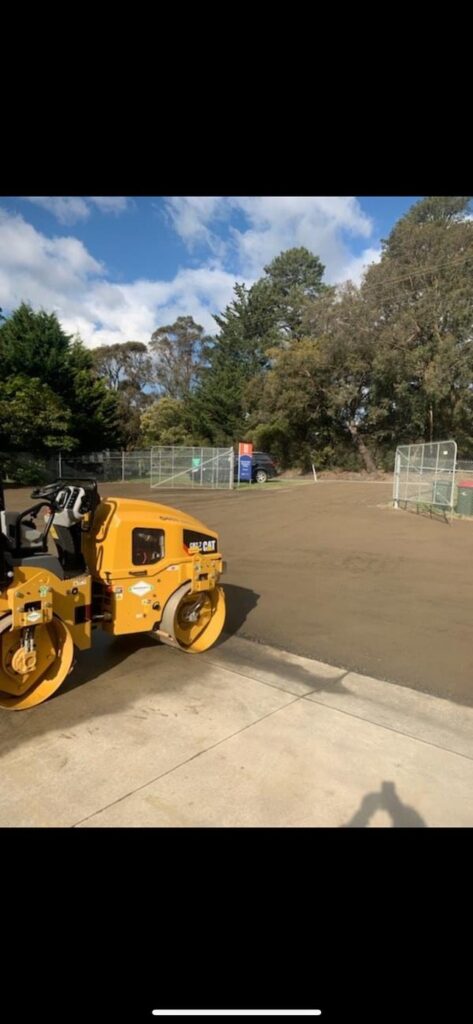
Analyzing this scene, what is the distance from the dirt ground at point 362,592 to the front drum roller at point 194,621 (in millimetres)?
768

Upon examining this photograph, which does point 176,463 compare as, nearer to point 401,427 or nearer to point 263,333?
point 401,427

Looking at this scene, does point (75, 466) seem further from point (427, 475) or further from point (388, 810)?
point (388, 810)

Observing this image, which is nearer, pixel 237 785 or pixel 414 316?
pixel 237 785

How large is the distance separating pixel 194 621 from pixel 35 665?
169cm

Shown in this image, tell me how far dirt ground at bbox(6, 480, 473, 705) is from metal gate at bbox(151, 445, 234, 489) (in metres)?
13.5

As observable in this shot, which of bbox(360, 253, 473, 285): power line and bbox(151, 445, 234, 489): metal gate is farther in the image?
bbox(360, 253, 473, 285): power line

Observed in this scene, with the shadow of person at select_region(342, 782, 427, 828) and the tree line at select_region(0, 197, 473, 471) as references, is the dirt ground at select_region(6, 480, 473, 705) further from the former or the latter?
the tree line at select_region(0, 197, 473, 471)

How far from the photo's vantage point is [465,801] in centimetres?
301

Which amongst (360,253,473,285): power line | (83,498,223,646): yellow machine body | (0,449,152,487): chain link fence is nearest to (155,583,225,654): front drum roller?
(83,498,223,646): yellow machine body

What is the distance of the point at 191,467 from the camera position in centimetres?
3008

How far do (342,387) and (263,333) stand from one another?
70.6 feet

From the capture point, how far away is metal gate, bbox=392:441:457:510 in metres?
16.0

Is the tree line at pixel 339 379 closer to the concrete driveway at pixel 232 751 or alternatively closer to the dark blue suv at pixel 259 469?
the dark blue suv at pixel 259 469
